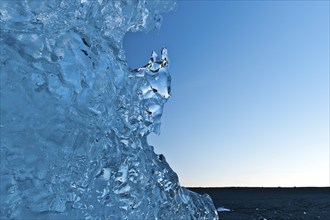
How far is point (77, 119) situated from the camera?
2453 millimetres

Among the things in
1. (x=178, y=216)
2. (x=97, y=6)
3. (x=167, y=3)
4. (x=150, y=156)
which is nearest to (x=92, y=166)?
(x=150, y=156)

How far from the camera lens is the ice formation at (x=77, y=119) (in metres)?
2.21

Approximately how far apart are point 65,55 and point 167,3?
4.66ft

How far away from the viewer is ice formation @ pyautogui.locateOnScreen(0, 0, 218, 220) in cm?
221

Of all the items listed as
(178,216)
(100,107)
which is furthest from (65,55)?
(178,216)

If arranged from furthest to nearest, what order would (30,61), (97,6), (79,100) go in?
(97,6), (79,100), (30,61)

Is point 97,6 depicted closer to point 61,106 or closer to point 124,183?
point 61,106

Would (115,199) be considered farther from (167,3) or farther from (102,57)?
(167,3)

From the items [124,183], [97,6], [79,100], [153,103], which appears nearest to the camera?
[79,100]

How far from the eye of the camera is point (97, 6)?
2.88 meters

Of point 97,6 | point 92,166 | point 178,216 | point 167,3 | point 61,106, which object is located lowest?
point 178,216

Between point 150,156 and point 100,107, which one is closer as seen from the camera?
point 100,107

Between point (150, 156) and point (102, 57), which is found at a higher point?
point (102, 57)

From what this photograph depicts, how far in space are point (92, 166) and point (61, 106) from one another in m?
0.39
